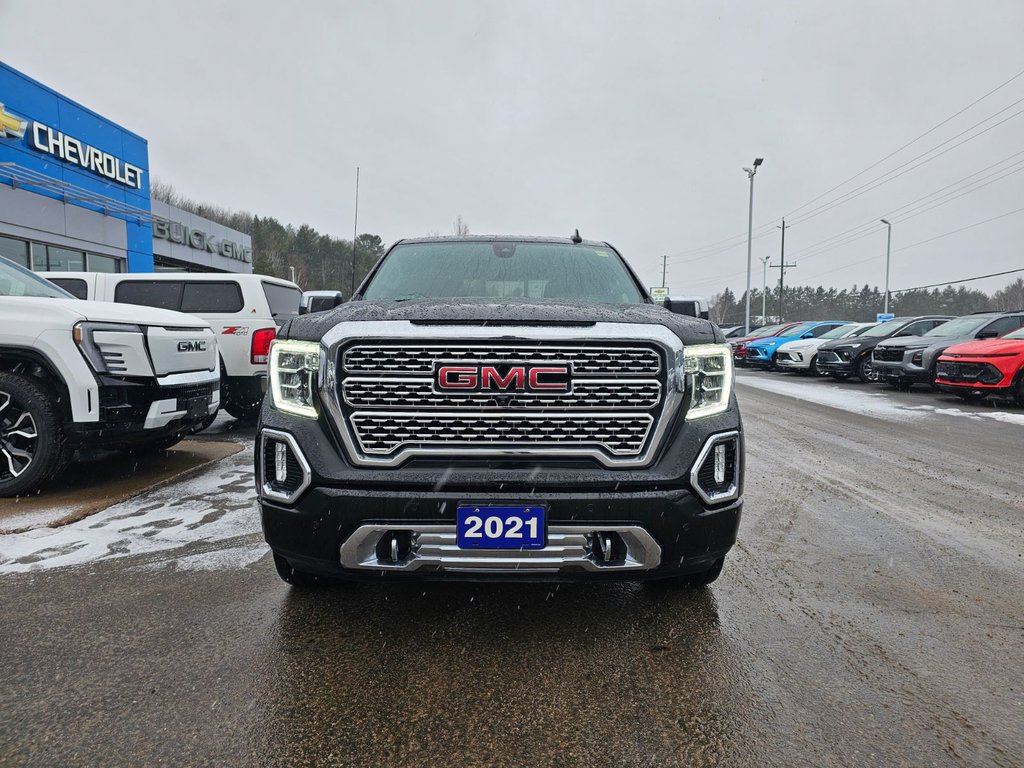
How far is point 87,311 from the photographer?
14.4ft

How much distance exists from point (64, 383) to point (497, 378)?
3604 millimetres

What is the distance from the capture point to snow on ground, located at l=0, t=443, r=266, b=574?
3.31 meters

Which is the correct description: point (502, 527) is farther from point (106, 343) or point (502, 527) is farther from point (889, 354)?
point (889, 354)

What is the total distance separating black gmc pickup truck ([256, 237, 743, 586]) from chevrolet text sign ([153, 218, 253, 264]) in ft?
100

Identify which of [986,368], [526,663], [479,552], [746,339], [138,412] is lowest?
[526,663]

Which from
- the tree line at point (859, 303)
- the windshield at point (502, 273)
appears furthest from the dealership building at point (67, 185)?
the tree line at point (859, 303)

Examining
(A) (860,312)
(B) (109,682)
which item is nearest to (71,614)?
(B) (109,682)

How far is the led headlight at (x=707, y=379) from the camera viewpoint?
7.95ft

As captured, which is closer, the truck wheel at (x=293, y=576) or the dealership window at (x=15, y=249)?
the truck wheel at (x=293, y=576)

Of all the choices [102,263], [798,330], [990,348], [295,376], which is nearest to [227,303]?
[295,376]

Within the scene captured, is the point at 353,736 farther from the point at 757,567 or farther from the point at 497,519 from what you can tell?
the point at 757,567

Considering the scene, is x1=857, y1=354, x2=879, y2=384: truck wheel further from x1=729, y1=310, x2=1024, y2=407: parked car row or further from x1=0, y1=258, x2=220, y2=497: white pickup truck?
x1=0, y1=258, x2=220, y2=497: white pickup truck

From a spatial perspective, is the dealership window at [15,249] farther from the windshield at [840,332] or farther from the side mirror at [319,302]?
the windshield at [840,332]

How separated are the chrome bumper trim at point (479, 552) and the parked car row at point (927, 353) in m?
11.3
